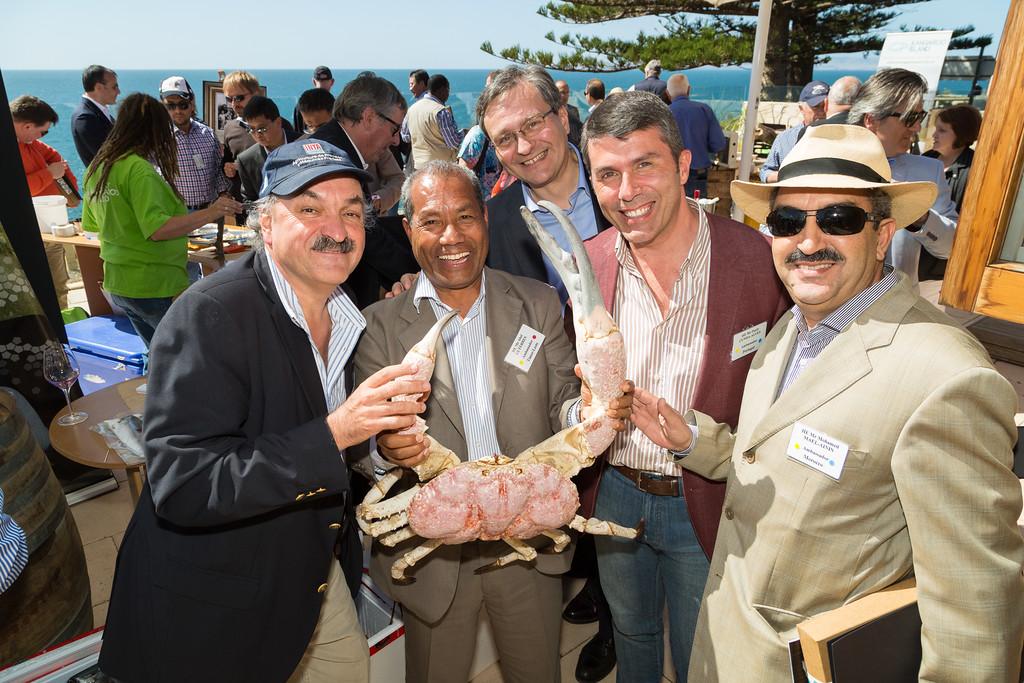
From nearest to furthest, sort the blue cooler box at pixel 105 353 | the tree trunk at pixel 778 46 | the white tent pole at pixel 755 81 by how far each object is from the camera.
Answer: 1. the blue cooler box at pixel 105 353
2. the white tent pole at pixel 755 81
3. the tree trunk at pixel 778 46

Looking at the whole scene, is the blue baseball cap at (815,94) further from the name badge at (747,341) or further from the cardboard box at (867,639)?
the cardboard box at (867,639)

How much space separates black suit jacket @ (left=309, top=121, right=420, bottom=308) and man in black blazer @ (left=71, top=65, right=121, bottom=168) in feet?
15.3

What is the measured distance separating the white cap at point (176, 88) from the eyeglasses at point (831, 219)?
20.8ft

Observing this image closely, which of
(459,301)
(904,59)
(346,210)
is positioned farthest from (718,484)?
(904,59)

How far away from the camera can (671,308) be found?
7.16 feet

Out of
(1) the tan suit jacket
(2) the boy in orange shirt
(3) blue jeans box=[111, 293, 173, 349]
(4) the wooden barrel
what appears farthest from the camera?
(2) the boy in orange shirt

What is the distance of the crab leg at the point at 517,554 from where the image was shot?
2.14m

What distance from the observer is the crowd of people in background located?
147 cm

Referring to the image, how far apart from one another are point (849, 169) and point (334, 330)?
5.22ft

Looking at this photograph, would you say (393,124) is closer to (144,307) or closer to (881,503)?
(144,307)

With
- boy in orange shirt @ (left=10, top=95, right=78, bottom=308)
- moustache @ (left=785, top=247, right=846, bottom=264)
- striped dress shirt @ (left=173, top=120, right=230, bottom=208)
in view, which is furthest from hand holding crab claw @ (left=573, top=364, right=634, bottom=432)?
boy in orange shirt @ (left=10, top=95, right=78, bottom=308)

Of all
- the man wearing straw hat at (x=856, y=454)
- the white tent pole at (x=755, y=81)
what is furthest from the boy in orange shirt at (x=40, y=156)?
the white tent pole at (x=755, y=81)

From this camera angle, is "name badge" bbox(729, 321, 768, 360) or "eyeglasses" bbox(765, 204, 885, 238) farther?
"name badge" bbox(729, 321, 768, 360)

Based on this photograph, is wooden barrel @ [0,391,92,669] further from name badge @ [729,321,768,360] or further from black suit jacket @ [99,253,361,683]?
name badge @ [729,321,768,360]
